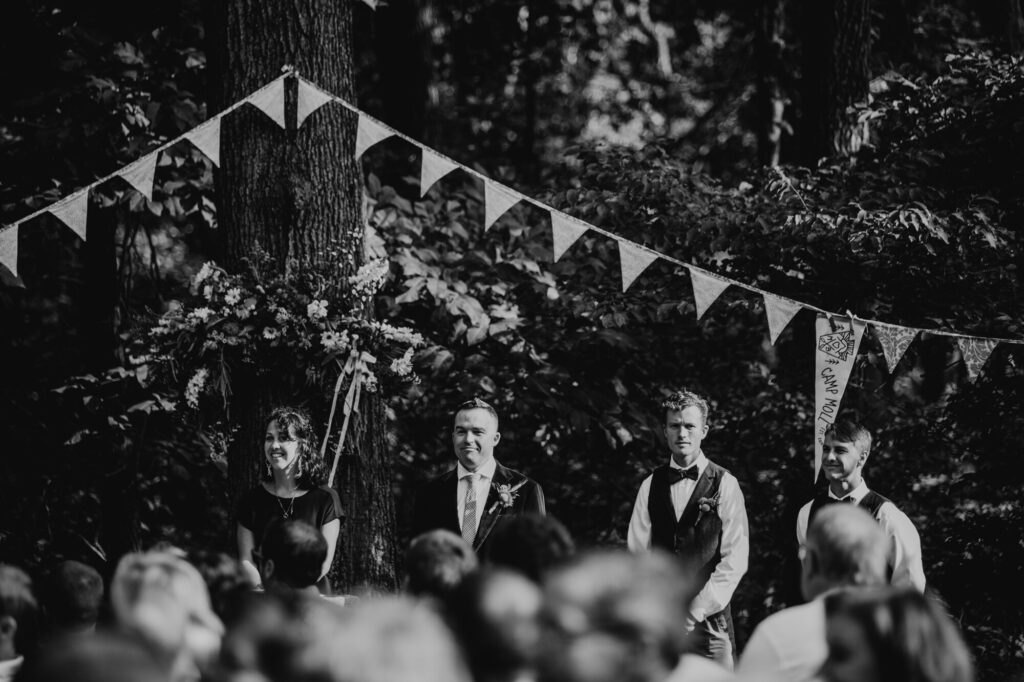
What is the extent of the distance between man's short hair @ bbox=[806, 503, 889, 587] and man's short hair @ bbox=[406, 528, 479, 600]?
3.28 feet

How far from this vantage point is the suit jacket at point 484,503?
199 inches

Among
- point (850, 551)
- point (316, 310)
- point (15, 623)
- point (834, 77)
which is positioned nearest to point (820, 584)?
point (850, 551)

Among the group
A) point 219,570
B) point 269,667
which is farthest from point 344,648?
point 219,570

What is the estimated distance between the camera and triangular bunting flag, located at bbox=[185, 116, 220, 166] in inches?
221

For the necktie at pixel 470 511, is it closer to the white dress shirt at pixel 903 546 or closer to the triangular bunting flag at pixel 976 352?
the white dress shirt at pixel 903 546

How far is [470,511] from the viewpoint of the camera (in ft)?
16.8

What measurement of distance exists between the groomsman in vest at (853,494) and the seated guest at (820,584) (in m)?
1.80

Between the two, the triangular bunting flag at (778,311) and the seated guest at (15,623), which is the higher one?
the triangular bunting flag at (778,311)

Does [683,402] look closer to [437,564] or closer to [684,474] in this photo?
[684,474]

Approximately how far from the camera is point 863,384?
7246mm

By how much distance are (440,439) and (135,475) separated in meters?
2.28

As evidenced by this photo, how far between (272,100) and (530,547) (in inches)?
139

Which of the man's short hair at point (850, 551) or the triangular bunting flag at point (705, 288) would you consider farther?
the triangular bunting flag at point (705, 288)

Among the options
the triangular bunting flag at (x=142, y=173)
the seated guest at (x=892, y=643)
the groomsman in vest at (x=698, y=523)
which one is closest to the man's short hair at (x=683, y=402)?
the groomsman in vest at (x=698, y=523)
